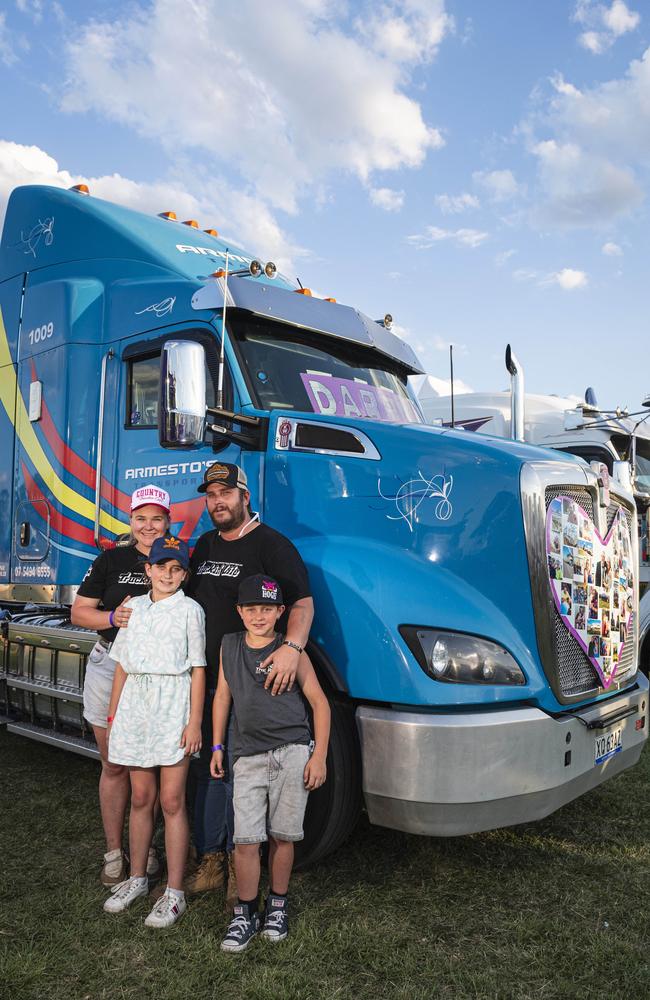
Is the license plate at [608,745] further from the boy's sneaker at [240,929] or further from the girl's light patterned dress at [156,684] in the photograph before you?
the girl's light patterned dress at [156,684]

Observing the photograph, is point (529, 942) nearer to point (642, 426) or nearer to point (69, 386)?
point (69, 386)

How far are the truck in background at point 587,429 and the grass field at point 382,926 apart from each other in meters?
3.40

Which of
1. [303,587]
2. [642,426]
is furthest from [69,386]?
[642,426]

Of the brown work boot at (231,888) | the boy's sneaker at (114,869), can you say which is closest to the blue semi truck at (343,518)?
the brown work boot at (231,888)

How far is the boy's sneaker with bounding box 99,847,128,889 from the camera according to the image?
148 inches

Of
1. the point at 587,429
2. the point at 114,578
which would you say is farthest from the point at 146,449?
the point at 587,429

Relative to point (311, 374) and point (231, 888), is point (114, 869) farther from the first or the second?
point (311, 374)

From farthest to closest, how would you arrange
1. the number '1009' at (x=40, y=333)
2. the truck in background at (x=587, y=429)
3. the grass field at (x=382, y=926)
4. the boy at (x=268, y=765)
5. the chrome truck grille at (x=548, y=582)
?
the truck in background at (x=587, y=429) → the number '1009' at (x=40, y=333) → the chrome truck grille at (x=548, y=582) → the boy at (x=268, y=765) → the grass field at (x=382, y=926)

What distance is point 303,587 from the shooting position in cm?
353

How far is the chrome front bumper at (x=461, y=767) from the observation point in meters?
3.35

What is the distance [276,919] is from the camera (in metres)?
3.30

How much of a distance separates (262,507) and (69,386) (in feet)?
6.52

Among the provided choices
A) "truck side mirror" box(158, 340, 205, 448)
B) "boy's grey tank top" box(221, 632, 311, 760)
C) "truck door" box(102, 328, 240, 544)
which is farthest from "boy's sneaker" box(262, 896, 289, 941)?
"truck side mirror" box(158, 340, 205, 448)

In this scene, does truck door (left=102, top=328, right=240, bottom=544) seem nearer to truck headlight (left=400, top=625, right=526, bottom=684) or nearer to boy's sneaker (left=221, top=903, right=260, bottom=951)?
truck headlight (left=400, top=625, right=526, bottom=684)
